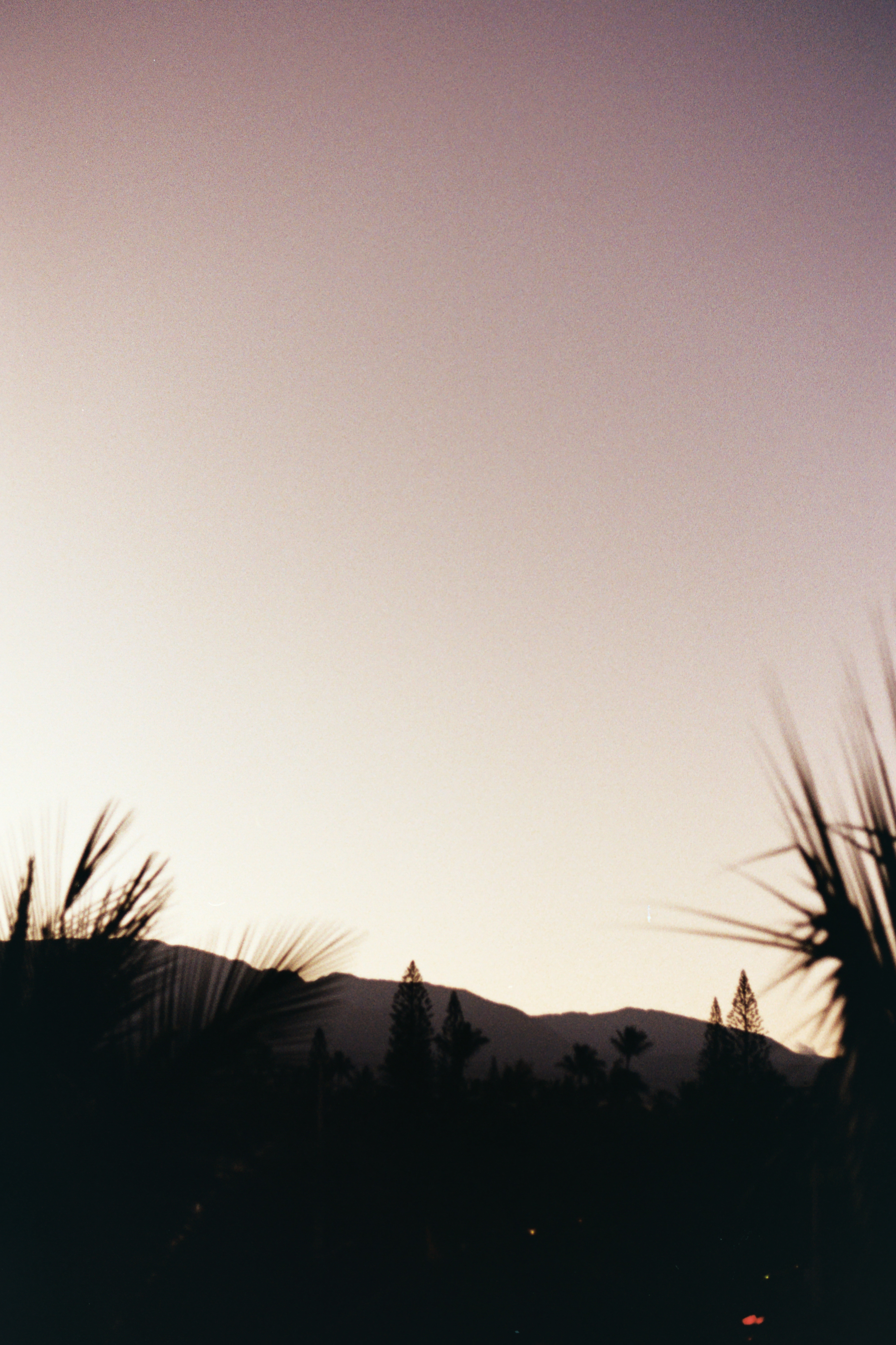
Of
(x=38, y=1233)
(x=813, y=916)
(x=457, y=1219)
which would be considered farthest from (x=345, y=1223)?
(x=813, y=916)

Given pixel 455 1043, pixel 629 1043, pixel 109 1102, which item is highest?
pixel 109 1102

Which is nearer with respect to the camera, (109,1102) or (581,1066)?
(109,1102)

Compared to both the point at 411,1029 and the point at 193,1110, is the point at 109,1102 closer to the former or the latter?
the point at 193,1110

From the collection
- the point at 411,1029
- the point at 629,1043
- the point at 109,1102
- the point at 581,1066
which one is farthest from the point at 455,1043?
the point at 109,1102

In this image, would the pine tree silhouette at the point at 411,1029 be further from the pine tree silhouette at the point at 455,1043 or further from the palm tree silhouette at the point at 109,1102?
the palm tree silhouette at the point at 109,1102

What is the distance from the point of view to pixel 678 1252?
21000mm

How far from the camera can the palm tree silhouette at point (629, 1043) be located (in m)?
87.8

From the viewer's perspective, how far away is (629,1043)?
291 ft

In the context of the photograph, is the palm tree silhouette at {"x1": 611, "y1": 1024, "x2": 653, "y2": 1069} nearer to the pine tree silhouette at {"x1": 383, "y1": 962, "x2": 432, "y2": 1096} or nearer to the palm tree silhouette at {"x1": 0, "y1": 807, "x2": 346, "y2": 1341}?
the pine tree silhouette at {"x1": 383, "y1": 962, "x2": 432, "y2": 1096}

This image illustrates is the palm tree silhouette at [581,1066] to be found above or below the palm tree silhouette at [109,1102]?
below

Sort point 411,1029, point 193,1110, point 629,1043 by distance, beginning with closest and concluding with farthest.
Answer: point 193,1110 → point 411,1029 → point 629,1043

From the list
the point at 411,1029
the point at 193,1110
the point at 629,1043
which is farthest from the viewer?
the point at 629,1043

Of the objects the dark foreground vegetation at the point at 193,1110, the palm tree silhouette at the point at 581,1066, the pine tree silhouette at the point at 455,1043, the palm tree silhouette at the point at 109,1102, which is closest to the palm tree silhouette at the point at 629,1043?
the palm tree silhouette at the point at 581,1066

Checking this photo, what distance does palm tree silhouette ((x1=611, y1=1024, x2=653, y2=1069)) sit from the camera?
288 ft
